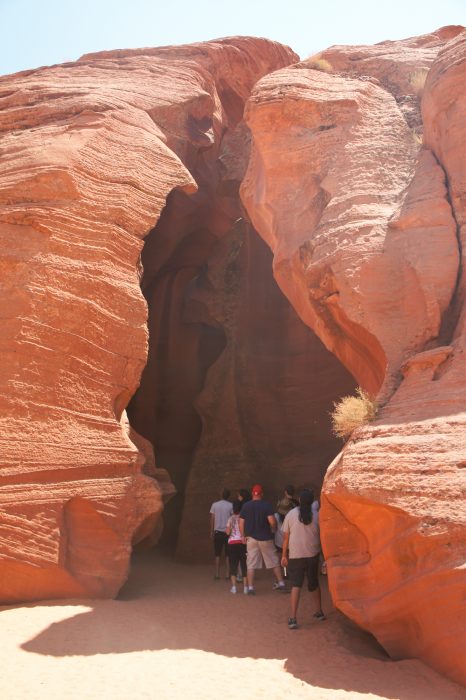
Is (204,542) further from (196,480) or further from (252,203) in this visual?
(252,203)

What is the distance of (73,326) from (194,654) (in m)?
4.97

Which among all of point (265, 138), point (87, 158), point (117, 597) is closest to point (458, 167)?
point (265, 138)

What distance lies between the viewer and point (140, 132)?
13.3 metres

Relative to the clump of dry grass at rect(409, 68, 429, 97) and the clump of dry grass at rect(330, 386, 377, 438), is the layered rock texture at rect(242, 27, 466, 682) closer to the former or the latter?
the clump of dry grass at rect(409, 68, 429, 97)

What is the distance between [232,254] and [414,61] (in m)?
7.08

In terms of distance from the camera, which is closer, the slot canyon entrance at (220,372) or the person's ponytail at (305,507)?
→ the person's ponytail at (305,507)

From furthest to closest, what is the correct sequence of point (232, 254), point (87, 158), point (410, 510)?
1. point (232, 254)
2. point (87, 158)
3. point (410, 510)

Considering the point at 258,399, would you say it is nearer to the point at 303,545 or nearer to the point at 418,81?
the point at 418,81

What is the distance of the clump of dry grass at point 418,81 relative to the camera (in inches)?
525

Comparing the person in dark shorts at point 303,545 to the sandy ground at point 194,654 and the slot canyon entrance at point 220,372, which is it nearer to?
the sandy ground at point 194,654

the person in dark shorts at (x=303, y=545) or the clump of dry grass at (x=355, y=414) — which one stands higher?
the clump of dry grass at (x=355, y=414)

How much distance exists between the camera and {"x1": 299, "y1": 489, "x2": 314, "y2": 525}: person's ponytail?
27.5 feet

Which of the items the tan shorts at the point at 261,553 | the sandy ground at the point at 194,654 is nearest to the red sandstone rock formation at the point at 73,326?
the sandy ground at the point at 194,654

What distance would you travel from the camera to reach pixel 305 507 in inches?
334
